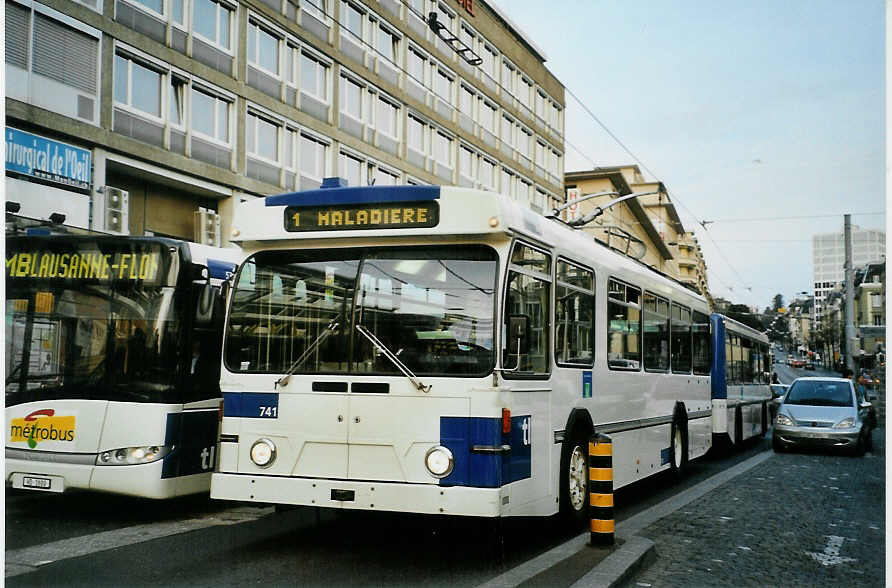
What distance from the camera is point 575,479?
28.3ft

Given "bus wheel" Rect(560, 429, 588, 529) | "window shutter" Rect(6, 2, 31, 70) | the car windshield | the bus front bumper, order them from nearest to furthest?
the bus front bumper, "bus wheel" Rect(560, 429, 588, 529), "window shutter" Rect(6, 2, 31, 70), the car windshield

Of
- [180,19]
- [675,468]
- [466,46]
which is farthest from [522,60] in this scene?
[675,468]

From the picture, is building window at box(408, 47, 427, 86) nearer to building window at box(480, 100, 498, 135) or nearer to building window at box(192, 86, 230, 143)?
building window at box(480, 100, 498, 135)

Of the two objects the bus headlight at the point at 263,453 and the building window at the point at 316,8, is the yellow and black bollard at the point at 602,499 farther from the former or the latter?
the building window at the point at 316,8

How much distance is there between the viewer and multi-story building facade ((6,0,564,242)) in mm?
16953

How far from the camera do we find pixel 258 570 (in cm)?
696

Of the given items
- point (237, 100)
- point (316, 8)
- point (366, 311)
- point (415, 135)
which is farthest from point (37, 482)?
point (415, 135)

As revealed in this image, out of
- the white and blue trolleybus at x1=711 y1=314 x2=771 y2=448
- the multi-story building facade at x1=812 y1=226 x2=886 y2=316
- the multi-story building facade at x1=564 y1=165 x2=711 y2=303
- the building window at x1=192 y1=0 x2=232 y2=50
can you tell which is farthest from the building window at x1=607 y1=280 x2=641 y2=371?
the multi-story building facade at x1=564 y1=165 x2=711 y2=303

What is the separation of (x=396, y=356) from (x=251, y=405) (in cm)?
130

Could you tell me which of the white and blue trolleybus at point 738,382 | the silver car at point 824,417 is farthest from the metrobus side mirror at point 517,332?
the silver car at point 824,417

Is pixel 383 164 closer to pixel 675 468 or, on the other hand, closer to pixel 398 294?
pixel 675 468

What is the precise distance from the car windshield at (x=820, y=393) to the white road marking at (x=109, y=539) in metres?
12.7

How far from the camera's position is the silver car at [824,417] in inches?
682

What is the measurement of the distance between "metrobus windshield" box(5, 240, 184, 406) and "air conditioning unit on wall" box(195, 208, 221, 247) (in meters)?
13.3
